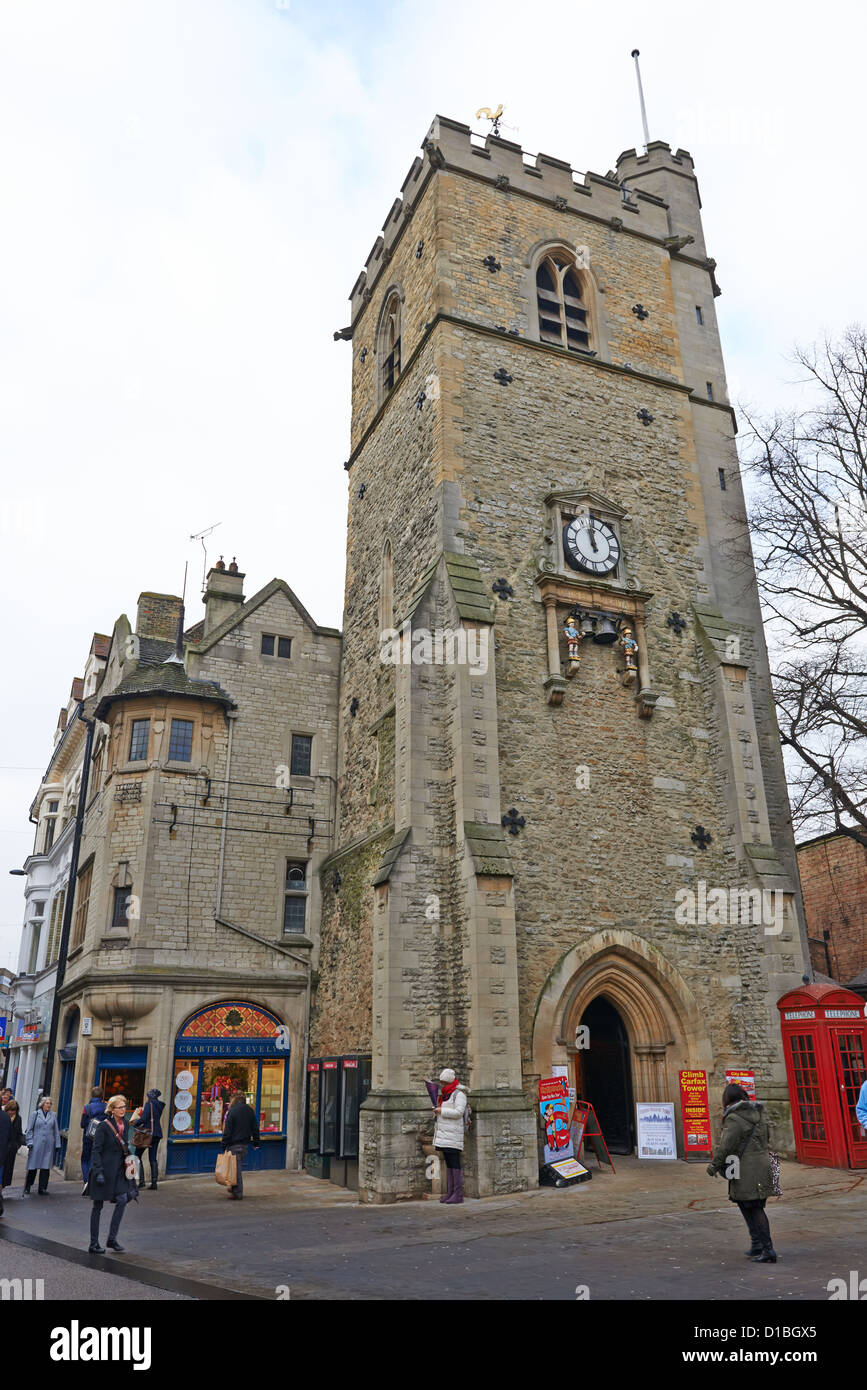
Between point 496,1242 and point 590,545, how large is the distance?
41.3 feet

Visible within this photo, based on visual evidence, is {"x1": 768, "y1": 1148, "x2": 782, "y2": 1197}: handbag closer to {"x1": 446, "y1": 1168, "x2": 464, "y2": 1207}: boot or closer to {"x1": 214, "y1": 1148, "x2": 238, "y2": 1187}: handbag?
{"x1": 446, "y1": 1168, "x2": 464, "y2": 1207}: boot

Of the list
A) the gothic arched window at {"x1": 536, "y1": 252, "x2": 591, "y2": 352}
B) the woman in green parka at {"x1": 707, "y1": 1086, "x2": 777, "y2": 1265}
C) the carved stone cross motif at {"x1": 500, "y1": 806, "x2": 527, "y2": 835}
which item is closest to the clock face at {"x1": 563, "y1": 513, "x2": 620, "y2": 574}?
the gothic arched window at {"x1": 536, "y1": 252, "x2": 591, "y2": 352}

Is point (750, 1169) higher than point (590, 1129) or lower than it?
higher

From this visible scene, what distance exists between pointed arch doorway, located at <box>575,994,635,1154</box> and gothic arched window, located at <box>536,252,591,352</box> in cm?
1360

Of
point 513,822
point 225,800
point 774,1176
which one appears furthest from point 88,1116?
point 774,1176

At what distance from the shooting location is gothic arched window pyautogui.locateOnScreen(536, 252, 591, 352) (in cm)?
2105

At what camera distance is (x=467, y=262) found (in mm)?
20297

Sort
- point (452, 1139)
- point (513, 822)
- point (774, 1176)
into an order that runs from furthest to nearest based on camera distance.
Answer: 1. point (513, 822)
2. point (452, 1139)
3. point (774, 1176)

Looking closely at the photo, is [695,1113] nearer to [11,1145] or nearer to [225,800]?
[11,1145]

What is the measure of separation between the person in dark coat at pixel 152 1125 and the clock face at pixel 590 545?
12.2m

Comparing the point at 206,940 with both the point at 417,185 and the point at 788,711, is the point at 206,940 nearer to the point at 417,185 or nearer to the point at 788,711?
the point at 788,711

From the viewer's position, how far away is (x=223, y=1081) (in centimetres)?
1917

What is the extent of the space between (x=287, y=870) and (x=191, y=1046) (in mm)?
4050

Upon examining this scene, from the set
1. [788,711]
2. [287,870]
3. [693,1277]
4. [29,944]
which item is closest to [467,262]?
[788,711]
